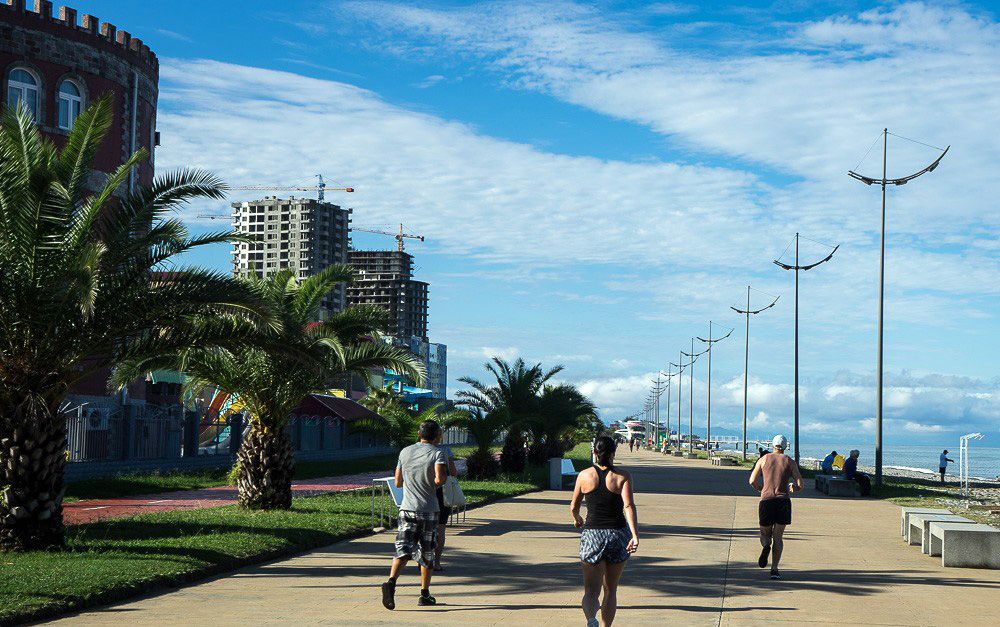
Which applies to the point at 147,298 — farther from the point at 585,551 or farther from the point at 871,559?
the point at 871,559

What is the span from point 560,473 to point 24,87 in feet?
75.3

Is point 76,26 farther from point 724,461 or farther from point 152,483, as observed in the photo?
point 724,461

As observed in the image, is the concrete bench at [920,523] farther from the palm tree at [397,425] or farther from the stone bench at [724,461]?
the stone bench at [724,461]

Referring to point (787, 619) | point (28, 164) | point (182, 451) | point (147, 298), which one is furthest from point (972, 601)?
point (182, 451)

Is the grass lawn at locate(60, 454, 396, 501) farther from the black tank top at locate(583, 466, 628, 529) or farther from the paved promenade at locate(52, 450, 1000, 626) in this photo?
the black tank top at locate(583, 466, 628, 529)

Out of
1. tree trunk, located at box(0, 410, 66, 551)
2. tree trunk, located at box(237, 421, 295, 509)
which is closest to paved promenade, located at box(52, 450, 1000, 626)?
tree trunk, located at box(0, 410, 66, 551)

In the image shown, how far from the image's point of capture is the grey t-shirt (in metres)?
10.7

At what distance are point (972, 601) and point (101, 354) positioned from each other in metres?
10.7

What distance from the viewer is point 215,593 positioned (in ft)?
37.1

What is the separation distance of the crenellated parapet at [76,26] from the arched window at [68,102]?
177 centimetres

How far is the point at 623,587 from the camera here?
12094 millimetres

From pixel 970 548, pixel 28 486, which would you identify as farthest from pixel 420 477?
pixel 970 548

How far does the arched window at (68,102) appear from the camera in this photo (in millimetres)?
40531

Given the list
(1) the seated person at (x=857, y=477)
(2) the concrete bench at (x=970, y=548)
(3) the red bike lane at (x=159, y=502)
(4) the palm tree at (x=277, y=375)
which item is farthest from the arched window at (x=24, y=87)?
(2) the concrete bench at (x=970, y=548)
